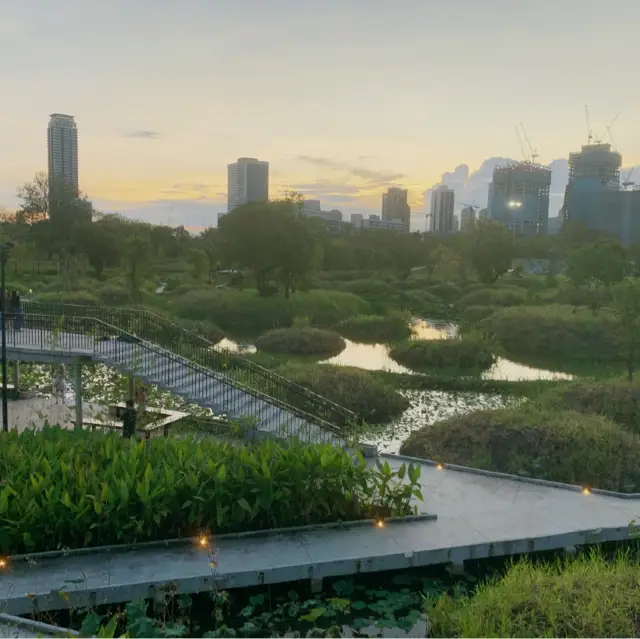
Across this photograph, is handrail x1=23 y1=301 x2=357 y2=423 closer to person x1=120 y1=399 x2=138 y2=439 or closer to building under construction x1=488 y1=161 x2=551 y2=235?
person x1=120 y1=399 x2=138 y2=439

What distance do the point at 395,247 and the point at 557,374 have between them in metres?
42.8

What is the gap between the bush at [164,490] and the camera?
9055 millimetres

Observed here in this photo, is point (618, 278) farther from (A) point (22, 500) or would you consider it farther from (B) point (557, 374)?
(A) point (22, 500)

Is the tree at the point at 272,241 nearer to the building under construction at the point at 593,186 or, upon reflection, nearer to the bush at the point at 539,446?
the bush at the point at 539,446

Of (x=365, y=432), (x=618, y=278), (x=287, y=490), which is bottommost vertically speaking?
(x=365, y=432)

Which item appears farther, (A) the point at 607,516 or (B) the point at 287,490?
(A) the point at 607,516

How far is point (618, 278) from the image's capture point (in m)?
43.1

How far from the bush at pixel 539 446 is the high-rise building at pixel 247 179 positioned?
141 metres

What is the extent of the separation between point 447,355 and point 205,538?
20.9 metres

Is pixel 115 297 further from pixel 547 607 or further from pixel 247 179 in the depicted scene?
pixel 247 179

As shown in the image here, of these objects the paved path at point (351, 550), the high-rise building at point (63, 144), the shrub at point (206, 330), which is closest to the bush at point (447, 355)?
the shrub at point (206, 330)

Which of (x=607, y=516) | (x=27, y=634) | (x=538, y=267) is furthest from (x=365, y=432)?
(x=538, y=267)

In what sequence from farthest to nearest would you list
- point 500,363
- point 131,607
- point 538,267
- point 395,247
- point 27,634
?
point 538,267, point 395,247, point 500,363, point 131,607, point 27,634

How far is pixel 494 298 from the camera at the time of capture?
51.8 meters
